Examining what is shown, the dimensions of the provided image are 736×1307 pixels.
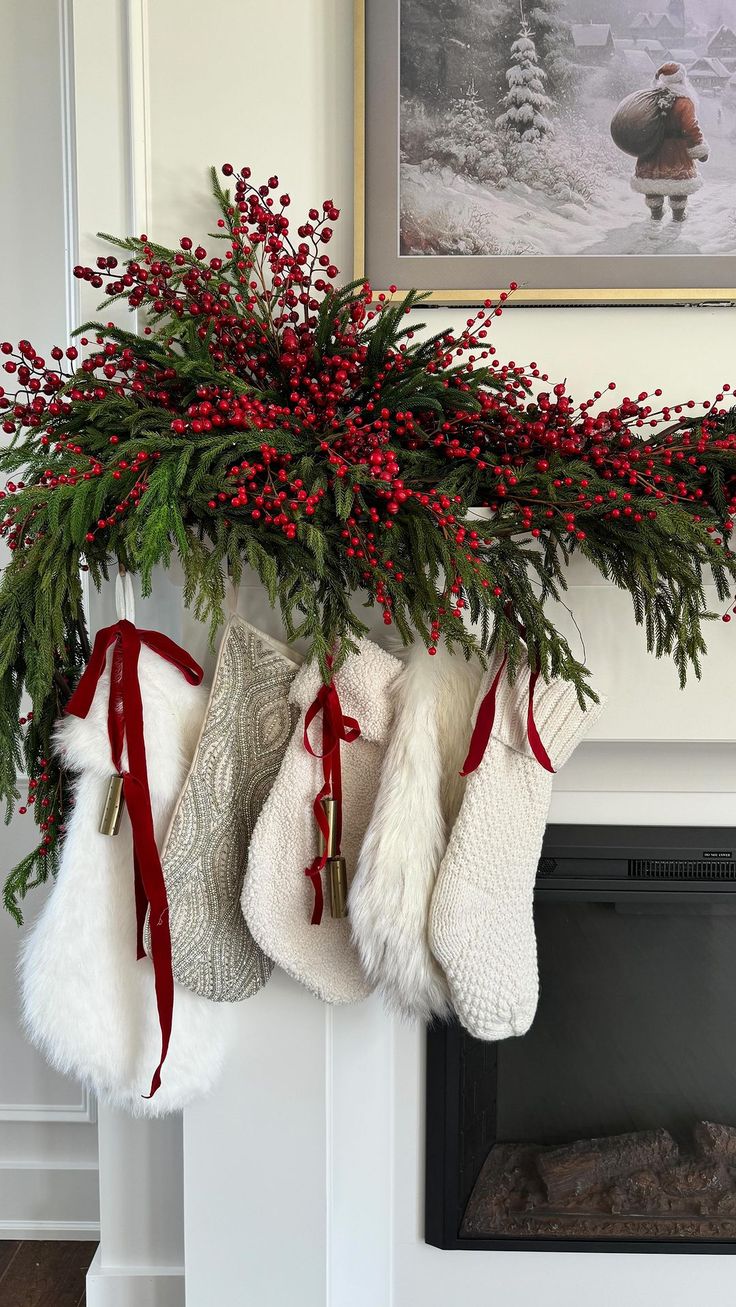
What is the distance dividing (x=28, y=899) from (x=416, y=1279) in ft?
3.01

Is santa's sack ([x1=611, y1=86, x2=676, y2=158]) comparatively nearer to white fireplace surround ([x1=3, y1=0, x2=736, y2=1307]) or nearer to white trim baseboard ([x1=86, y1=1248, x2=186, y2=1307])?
white fireplace surround ([x1=3, y1=0, x2=736, y2=1307])

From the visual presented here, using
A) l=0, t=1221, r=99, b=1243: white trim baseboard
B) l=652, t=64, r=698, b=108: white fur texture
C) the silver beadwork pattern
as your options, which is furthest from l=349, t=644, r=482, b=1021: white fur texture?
l=0, t=1221, r=99, b=1243: white trim baseboard

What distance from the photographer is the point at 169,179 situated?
1.22 meters

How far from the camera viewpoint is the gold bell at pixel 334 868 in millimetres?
1140

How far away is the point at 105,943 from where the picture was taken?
1.15 meters

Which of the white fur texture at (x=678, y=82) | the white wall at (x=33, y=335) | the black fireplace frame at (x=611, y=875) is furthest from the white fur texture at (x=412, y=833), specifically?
the white wall at (x=33, y=335)

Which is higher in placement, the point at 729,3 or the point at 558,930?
the point at 729,3

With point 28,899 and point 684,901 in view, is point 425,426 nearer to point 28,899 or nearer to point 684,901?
point 684,901

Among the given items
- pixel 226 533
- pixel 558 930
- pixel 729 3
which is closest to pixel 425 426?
pixel 226 533

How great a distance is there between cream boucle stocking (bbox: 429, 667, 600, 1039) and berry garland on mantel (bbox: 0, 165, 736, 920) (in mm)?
66

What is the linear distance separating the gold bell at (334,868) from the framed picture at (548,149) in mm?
673

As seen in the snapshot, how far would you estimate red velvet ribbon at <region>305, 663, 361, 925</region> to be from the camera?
112 centimetres

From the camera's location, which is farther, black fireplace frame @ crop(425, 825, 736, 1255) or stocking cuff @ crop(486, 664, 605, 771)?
black fireplace frame @ crop(425, 825, 736, 1255)

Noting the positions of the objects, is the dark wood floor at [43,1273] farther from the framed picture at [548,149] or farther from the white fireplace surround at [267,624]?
the framed picture at [548,149]
